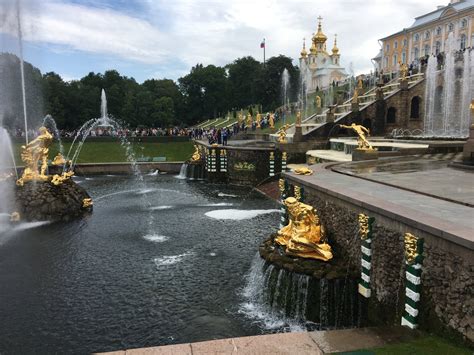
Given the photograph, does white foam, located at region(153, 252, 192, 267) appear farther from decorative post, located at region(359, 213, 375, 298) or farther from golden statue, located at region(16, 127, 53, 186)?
golden statue, located at region(16, 127, 53, 186)

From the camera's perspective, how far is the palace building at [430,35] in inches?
2421

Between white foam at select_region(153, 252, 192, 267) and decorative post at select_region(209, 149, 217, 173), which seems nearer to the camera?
white foam at select_region(153, 252, 192, 267)

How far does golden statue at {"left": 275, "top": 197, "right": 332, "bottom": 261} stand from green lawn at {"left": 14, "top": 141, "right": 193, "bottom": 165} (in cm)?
3224

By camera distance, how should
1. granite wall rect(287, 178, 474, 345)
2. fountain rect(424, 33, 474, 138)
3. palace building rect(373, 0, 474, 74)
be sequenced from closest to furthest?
1. granite wall rect(287, 178, 474, 345)
2. fountain rect(424, 33, 474, 138)
3. palace building rect(373, 0, 474, 74)

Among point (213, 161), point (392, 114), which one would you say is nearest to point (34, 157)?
point (213, 161)

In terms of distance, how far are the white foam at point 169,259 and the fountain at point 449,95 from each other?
24278 millimetres

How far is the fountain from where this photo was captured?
3039 centimetres

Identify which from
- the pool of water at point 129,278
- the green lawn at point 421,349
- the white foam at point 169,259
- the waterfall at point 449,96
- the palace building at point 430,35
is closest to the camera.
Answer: the green lawn at point 421,349

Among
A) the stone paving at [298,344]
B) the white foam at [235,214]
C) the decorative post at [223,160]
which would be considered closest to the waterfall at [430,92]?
the decorative post at [223,160]

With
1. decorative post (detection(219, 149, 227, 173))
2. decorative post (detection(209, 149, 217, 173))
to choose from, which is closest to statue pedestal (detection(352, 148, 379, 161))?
decorative post (detection(219, 149, 227, 173))

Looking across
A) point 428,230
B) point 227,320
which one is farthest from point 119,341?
point 428,230

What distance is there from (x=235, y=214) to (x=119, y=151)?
27477 mm

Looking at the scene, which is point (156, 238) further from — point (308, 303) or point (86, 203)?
point (308, 303)

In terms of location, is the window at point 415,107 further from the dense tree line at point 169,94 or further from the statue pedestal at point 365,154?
the dense tree line at point 169,94
